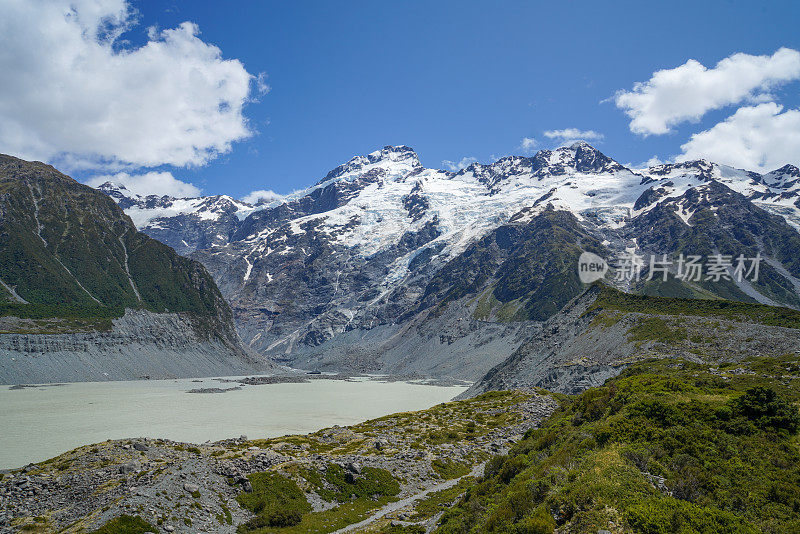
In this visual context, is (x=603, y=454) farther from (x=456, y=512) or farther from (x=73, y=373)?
(x=73, y=373)

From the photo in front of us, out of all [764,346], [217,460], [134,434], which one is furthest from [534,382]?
[134,434]

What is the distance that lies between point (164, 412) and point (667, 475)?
417ft

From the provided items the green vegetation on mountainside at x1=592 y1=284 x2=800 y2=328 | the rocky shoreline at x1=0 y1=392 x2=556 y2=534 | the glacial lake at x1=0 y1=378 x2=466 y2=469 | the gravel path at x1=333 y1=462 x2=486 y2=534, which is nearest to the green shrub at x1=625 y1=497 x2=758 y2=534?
the rocky shoreline at x1=0 y1=392 x2=556 y2=534

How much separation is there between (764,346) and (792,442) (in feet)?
212

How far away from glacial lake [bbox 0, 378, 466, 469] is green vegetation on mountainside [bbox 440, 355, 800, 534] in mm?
74700

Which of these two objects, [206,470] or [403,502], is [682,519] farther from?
[206,470]

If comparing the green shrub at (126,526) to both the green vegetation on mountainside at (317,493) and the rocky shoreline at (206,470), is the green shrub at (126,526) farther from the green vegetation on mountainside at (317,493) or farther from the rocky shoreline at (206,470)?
the green vegetation on mountainside at (317,493)

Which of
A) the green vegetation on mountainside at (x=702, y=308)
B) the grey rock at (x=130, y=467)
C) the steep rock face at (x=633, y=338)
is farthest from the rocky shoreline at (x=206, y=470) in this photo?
the green vegetation on mountainside at (x=702, y=308)

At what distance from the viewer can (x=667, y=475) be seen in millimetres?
20125

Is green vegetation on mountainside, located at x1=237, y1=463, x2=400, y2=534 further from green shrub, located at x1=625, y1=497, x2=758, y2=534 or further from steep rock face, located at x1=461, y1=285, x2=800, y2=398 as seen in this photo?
steep rock face, located at x1=461, y1=285, x2=800, y2=398

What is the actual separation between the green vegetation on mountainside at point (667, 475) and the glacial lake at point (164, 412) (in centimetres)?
7470

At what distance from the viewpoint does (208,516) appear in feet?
112

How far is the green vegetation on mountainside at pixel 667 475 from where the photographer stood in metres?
16.7

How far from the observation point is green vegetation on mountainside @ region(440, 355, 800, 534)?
1667 cm
